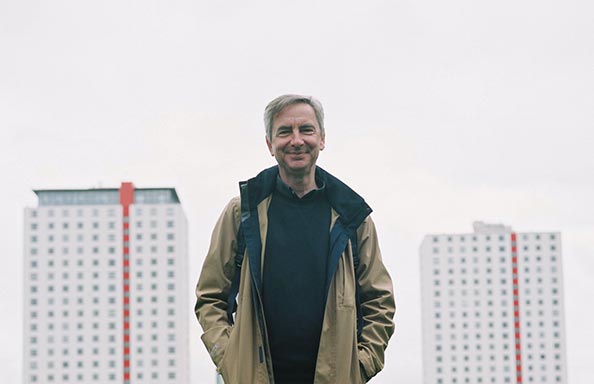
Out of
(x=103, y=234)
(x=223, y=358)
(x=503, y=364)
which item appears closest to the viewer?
(x=223, y=358)

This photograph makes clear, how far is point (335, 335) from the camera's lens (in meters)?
5.75

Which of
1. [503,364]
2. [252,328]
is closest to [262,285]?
[252,328]

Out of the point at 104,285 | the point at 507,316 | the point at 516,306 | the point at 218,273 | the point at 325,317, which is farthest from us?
the point at 516,306

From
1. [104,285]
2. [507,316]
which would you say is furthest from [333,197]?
[507,316]

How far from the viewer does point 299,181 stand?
5973 millimetres

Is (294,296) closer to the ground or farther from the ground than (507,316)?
farther from the ground

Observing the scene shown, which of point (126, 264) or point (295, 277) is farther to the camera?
point (126, 264)

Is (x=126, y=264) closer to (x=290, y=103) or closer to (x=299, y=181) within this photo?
(x=299, y=181)

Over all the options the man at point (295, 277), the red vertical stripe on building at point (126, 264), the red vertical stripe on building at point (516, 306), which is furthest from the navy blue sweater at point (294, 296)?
the red vertical stripe on building at point (516, 306)

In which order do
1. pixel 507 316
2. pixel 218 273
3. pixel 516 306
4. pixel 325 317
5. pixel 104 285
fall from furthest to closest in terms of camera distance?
pixel 516 306 → pixel 507 316 → pixel 104 285 → pixel 218 273 → pixel 325 317

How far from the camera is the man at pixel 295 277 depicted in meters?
5.74

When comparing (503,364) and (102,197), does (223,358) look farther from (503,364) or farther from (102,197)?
(503,364)

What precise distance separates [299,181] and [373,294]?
0.68m

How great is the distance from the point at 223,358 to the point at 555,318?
19016 centimetres
